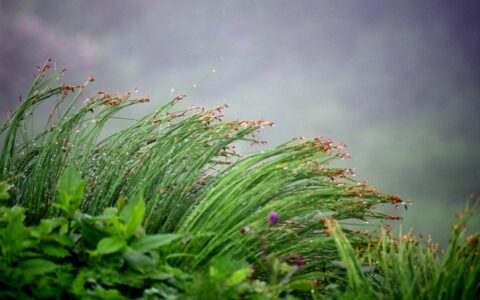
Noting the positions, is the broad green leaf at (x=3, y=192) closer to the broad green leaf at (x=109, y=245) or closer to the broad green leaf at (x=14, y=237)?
the broad green leaf at (x=14, y=237)

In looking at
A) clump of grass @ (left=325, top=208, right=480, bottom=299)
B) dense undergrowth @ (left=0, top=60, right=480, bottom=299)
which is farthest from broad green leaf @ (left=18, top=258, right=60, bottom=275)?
clump of grass @ (left=325, top=208, right=480, bottom=299)

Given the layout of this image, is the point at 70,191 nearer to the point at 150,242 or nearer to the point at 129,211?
the point at 129,211

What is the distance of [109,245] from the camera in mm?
1612

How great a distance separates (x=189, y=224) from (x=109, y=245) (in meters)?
0.83

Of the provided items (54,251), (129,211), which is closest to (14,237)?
(54,251)

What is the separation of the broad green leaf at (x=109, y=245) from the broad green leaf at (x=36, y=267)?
0.13 meters

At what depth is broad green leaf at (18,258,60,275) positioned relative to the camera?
5.00ft

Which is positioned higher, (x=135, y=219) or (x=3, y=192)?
(x=3, y=192)

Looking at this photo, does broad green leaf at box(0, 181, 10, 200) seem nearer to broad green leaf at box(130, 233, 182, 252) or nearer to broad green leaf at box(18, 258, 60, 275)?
broad green leaf at box(18, 258, 60, 275)


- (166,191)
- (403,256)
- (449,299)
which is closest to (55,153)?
(166,191)

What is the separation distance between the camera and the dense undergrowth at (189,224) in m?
1.63

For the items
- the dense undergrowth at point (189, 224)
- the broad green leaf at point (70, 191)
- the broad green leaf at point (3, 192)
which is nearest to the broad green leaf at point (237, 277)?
the dense undergrowth at point (189, 224)

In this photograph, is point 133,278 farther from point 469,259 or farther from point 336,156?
point 336,156

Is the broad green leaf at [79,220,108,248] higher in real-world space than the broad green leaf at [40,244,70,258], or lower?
higher
